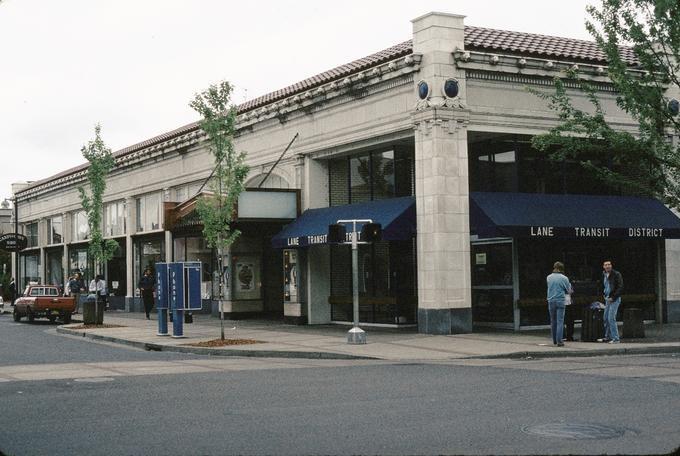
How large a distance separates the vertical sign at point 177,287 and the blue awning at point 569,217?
24.8ft

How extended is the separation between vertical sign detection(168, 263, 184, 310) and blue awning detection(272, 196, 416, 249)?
395 cm

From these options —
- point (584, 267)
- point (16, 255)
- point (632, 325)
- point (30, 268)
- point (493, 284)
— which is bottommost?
point (632, 325)

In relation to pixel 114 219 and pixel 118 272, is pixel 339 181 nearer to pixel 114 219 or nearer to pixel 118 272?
pixel 118 272

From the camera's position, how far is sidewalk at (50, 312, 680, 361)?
17.5m

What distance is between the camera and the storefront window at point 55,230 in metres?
50.7

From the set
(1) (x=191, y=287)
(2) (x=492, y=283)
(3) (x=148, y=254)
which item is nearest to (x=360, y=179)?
(2) (x=492, y=283)

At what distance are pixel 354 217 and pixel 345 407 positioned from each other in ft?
46.7

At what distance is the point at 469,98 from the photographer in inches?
875

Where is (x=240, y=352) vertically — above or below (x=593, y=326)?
below

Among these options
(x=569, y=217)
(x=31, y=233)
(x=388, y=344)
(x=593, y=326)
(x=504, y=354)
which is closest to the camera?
(x=504, y=354)

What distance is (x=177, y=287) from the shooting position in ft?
73.7

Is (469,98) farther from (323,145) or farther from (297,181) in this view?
(297,181)

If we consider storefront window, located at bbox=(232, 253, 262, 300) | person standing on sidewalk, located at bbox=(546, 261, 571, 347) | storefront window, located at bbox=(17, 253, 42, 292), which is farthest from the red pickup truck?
storefront window, located at bbox=(17, 253, 42, 292)

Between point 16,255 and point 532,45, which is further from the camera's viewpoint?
point 16,255
